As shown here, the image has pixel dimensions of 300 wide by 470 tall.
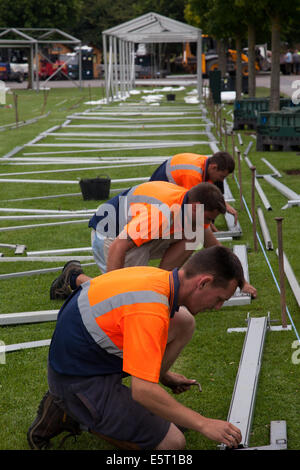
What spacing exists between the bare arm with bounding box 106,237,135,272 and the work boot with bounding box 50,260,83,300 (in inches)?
37.2

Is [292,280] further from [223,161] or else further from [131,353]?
[131,353]

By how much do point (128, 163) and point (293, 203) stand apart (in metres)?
5.63

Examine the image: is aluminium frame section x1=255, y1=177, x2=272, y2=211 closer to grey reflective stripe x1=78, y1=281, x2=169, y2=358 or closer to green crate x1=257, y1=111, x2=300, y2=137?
green crate x1=257, y1=111, x2=300, y2=137

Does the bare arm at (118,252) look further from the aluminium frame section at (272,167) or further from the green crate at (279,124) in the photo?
the green crate at (279,124)

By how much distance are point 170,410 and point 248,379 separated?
142 cm

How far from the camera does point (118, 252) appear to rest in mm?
5281

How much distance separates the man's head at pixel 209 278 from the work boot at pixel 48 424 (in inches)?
40.5

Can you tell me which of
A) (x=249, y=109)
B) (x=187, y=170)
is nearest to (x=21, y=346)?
(x=187, y=170)

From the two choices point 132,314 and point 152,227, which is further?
point 152,227

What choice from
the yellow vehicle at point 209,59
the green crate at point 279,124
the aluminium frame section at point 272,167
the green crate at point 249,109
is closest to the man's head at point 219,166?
Answer: the aluminium frame section at point 272,167

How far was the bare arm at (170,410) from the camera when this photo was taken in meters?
3.37

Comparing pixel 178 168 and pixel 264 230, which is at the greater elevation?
pixel 178 168

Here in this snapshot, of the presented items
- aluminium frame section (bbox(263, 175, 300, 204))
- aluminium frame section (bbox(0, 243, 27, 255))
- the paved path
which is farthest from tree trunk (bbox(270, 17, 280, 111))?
the paved path

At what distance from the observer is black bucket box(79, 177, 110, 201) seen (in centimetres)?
1102
